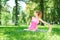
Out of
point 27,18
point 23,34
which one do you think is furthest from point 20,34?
point 27,18

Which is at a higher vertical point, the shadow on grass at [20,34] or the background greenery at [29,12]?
the background greenery at [29,12]

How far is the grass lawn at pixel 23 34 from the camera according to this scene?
183 cm

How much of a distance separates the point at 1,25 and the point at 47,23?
0.39 m

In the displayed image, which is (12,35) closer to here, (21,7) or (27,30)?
(27,30)

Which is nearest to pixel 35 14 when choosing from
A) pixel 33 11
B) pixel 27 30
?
pixel 33 11

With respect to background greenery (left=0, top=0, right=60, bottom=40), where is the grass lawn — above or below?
below

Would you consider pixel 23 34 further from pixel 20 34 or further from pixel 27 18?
pixel 27 18

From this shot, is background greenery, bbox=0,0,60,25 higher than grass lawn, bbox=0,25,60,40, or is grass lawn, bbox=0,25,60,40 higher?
background greenery, bbox=0,0,60,25

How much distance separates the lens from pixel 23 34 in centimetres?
186

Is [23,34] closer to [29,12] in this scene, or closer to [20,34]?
[20,34]

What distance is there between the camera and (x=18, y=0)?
1.91 m

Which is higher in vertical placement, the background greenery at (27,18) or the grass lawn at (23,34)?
the background greenery at (27,18)

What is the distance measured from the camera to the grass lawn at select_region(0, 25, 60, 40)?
6.02 ft

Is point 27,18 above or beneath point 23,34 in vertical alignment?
above
